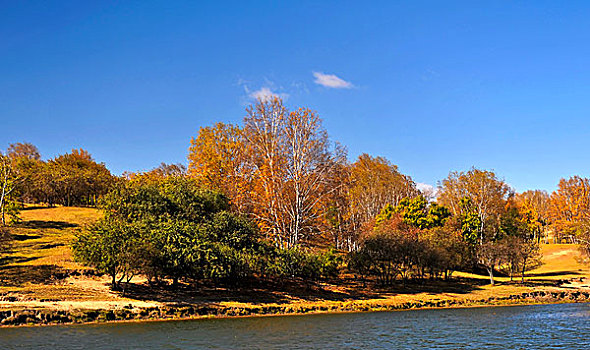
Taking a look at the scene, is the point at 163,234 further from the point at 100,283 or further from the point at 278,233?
the point at 278,233

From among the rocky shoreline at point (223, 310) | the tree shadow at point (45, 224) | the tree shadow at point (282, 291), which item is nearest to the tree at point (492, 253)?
the tree shadow at point (282, 291)

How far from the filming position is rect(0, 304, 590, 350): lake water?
2661 centimetres

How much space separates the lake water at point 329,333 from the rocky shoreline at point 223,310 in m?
2.06

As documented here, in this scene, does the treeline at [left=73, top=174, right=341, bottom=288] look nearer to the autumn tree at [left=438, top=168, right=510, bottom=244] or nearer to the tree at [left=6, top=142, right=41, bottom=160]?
the autumn tree at [left=438, top=168, right=510, bottom=244]

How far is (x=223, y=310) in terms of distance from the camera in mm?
40531

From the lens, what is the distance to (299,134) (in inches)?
2159

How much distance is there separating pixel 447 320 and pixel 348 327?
351 inches

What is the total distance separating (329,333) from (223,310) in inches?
487

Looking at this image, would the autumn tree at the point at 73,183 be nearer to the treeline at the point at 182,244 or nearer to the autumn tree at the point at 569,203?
the treeline at the point at 182,244

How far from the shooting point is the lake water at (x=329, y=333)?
26609 mm

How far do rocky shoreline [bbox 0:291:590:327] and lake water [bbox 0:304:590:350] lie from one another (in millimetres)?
2060

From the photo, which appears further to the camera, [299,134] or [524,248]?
[524,248]

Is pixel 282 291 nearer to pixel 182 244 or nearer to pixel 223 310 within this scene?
pixel 223 310

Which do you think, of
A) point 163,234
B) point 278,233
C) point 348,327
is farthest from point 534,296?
point 163,234
